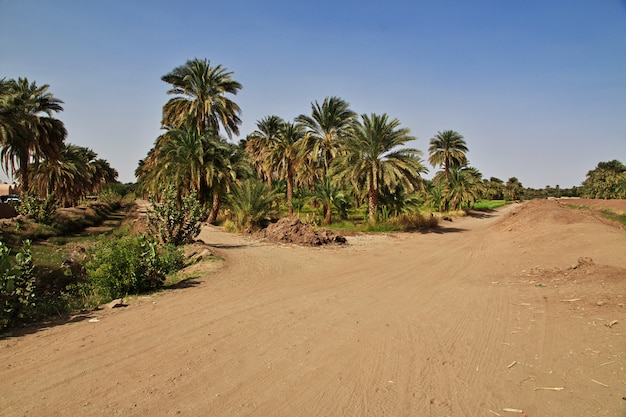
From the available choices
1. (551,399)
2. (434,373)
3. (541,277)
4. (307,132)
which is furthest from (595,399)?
(307,132)

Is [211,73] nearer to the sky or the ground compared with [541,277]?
nearer to the sky

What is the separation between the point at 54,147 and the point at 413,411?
36736 millimetres

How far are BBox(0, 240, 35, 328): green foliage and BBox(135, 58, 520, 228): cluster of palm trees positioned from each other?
15756 millimetres

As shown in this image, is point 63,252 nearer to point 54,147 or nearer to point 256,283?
point 256,283

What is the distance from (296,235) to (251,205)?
565 cm

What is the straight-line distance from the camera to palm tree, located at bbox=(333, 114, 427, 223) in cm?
2328

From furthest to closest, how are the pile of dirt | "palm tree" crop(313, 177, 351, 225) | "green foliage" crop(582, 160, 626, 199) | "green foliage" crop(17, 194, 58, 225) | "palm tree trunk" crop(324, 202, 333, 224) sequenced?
"green foliage" crop(582, 160, 626, 199)
"palm tree trunk" crop(324, 202, 333, 224)
"palm tree" crop(313, 177, 351, 225)
"green foliage" crop(17, 194, 58, 225)
the pile of dirt

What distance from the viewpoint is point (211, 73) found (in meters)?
29.0

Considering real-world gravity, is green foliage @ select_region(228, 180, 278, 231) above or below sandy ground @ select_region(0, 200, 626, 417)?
above

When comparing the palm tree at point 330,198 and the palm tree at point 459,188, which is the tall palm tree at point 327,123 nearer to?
the palm tree at point 330,198

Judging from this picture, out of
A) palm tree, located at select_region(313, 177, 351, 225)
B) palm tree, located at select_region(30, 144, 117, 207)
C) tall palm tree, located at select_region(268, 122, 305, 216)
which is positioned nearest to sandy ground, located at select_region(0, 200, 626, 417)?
palm tree, located at select_region(313, 177, 351, 225)

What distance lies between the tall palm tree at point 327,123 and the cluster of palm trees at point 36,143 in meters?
18.6

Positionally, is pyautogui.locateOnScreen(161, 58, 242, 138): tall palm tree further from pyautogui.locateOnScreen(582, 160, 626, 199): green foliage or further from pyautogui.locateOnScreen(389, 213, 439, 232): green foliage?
pyautogui.locateOnScreen(582, 160, 626, 199): green foliage

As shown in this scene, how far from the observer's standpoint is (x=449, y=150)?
169ft
